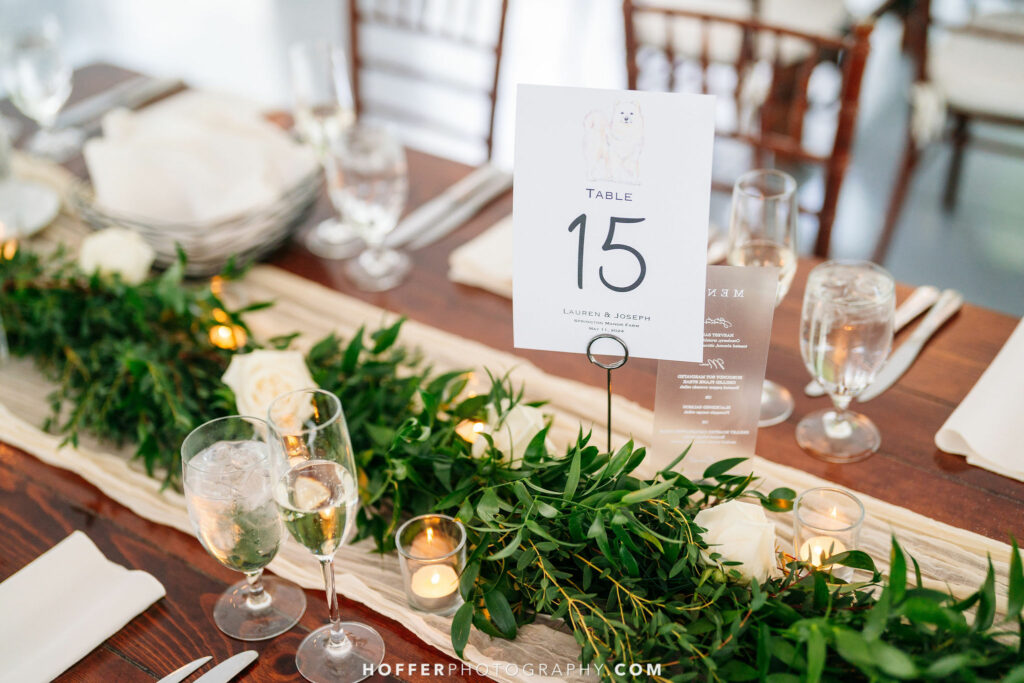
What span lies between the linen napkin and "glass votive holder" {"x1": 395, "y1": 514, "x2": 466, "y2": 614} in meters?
0.56

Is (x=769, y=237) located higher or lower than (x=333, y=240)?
higher

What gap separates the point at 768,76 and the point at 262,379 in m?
1.79

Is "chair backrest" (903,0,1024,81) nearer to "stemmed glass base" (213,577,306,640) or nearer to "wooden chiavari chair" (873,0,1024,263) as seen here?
"wooden chiavari chair" (873,0,1024,263)

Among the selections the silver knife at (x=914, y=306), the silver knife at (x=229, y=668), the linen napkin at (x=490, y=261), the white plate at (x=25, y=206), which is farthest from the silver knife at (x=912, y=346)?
the white plate at (x=25, y=206)

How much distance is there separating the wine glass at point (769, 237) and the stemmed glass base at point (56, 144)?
1320 mm

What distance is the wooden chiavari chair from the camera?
2.62m

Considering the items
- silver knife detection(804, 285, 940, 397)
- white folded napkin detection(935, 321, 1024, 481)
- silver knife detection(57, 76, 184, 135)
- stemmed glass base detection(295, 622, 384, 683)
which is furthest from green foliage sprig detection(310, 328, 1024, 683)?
silver knife detection(57, 76, 184, 135)

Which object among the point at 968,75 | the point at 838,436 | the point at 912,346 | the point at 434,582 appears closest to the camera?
the point at 434,582

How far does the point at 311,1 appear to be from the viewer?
15.2 ft

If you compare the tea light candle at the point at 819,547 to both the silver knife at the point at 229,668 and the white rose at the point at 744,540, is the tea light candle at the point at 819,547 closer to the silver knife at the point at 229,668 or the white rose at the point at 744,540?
the white rose at the point at 744,540

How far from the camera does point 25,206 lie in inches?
62.2

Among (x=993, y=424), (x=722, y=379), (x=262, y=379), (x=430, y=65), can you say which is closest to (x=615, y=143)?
(x=722, y=379)

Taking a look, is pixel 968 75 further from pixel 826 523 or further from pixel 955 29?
pixel 826 523

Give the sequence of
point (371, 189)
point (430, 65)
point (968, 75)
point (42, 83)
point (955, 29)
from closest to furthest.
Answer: point (371, 189), point (42, 83), point (968, 75), point (955, 29), point (430, 65)
